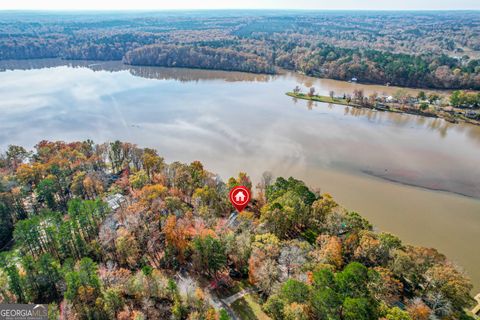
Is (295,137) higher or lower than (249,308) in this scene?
lower

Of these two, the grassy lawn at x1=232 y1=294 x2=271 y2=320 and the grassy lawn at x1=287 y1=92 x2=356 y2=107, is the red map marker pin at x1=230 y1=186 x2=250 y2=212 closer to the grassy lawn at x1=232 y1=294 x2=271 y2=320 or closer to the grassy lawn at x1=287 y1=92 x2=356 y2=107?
the grassy lawn at x1=232 y1=294 x2=271 y2=320

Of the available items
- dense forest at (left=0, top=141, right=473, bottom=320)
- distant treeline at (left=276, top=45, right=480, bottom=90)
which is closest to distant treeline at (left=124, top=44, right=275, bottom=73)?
distant treeline at (left=276, top=45, right=480, bottom=90)

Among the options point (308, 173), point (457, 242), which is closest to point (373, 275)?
point (457, 242)

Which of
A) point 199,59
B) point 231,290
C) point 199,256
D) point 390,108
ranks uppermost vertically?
point 199,59

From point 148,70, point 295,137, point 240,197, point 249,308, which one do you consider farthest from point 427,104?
point 148,70

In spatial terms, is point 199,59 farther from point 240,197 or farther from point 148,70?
point 240,197

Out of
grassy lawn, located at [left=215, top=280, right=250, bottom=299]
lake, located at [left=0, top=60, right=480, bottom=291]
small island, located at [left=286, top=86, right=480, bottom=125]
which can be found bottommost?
lake, located at [left=0, top=60, right=480, bottom=291]

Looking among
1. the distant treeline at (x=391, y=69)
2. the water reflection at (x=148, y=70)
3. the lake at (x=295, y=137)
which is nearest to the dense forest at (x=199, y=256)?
the lake at (x=295, y=137)
